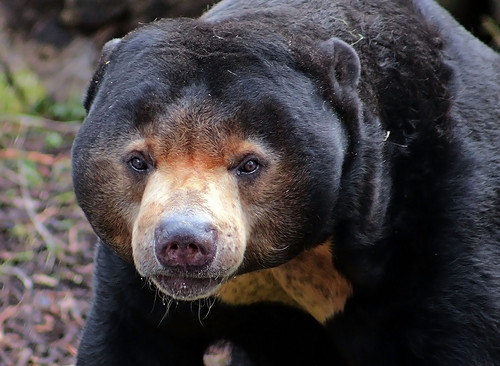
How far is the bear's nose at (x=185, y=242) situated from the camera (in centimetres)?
429


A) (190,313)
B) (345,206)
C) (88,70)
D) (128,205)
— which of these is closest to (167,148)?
(128,205)

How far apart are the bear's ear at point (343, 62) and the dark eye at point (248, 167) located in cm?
57

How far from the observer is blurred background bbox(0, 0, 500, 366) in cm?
746

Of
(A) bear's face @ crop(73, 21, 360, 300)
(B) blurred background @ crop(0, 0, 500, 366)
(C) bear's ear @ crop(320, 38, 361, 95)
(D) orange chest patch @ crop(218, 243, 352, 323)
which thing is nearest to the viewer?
(A) bear's face @ crop(73, 21, 360, 300)

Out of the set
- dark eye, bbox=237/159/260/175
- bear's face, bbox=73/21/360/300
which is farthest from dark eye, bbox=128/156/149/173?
dark eye, bbox=237/159/260/175

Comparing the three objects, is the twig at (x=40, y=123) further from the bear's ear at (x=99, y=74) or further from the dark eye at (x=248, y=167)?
the dark eye at (x=248, y=167)

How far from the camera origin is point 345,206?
5.00 metres

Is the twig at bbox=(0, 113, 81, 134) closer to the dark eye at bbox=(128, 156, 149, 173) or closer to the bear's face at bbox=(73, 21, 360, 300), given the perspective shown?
the bear's face at bbox=(73, 21, 360, 300)

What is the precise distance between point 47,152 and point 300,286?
4.32 meters

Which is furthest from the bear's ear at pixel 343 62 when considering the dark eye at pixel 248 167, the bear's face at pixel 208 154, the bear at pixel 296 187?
the dark eye at pixel 248 167

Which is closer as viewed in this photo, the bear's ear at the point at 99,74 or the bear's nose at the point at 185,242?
the bear's nose at the point at 185,242

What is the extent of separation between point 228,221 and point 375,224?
3.08ft

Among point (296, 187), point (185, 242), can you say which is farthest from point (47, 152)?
point (185, 242)

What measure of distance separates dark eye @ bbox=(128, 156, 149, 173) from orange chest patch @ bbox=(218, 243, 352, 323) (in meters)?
0.88
